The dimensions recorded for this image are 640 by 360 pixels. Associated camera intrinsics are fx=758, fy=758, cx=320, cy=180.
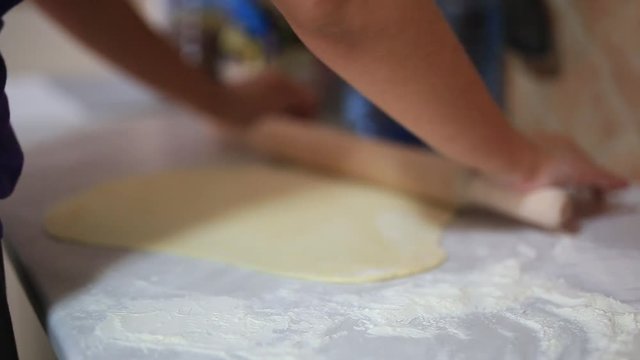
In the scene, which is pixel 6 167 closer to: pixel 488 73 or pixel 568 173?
pixel 568 173

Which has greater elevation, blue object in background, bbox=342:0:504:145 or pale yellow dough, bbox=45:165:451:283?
blue object in background, bbox=342:0:504:145

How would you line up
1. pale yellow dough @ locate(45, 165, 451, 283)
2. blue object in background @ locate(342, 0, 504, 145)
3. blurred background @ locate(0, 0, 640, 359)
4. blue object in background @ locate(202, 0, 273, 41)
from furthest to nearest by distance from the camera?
blue object in background @ locate(202, 0, 273, 41), blue object in background @ locate(342, 0, 504, 145), blurred background @ locate(0, 0, 640, 359), pale yellow dough @ locate(45, 165, 451, 283)

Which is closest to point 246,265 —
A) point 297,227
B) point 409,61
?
point 297,227

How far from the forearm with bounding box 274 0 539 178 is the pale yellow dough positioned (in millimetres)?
95

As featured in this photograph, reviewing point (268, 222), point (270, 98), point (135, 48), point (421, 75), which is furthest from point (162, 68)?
point (421, 75)

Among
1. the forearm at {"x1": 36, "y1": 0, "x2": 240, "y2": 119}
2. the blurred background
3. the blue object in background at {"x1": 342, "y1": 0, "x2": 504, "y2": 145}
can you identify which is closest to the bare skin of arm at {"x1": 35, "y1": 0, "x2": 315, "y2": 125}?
the forearm at {"x1": 36, "y1": 0, "x2": 240, "y2": 119}

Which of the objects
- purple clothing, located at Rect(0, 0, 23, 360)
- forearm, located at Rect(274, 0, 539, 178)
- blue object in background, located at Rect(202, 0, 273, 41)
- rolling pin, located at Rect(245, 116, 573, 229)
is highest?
blue object in background, located at Rect(202, 0, 273, 41)

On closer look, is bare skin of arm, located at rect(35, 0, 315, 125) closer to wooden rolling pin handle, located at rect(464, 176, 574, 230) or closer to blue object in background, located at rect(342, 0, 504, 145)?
blue object in background, located at rect(342, 0, 504, 145)

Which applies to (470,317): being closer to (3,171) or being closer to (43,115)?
(3,171)

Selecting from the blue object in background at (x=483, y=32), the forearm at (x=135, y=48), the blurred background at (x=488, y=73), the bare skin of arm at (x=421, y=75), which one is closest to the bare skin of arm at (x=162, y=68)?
the forearm at (x=135, y=48)

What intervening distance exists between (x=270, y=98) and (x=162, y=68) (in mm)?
153

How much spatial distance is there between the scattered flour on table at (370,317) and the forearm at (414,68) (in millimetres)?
112

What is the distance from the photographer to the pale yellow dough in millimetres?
599

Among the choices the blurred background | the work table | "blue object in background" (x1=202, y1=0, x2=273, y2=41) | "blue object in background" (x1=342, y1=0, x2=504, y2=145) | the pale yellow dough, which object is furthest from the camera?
"blue object in background" (x1=202, y1=0, x2=273, y2=41)
